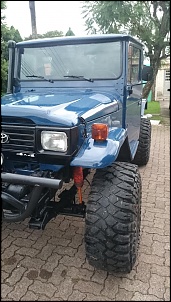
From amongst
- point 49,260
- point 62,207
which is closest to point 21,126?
point 62,207

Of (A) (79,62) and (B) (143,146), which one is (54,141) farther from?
(B) (143,146)

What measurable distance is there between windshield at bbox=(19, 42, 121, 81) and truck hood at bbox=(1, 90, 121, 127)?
23cm

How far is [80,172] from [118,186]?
0.32m

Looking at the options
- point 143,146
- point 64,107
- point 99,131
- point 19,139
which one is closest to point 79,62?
point 64,107

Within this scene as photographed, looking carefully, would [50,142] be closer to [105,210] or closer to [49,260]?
[105,210]

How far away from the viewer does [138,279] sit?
234cm

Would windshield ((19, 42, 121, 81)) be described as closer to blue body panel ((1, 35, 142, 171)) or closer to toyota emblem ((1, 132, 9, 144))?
blue body panel ((1, 35, 142, 171))

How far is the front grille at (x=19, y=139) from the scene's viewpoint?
208 centimetres

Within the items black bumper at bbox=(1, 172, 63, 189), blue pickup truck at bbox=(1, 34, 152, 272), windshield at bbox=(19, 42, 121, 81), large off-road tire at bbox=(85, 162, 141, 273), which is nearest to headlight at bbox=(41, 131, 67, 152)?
blue pickup truck at bbox=(1, 34, 152, 272)

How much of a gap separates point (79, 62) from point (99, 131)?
134cm

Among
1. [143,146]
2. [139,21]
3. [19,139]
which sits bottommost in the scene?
[143,146]

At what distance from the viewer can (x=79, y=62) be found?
3.17m

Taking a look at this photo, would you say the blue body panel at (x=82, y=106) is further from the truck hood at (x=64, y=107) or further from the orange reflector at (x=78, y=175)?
the orange reflector at (x=78, y=175)

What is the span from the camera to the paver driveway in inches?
85.7
